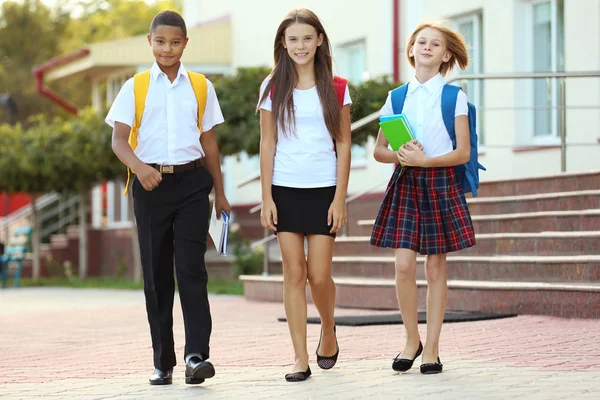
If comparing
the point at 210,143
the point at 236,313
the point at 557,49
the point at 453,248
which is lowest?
the point at 236,313

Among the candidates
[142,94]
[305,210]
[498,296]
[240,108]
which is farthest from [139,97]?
[240,108]

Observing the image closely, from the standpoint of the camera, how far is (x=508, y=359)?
281 inches

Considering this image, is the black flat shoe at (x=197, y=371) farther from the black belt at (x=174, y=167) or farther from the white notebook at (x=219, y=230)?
the black belt at (x=174, y=167)

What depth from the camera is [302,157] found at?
6.42m

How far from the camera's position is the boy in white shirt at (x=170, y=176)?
6.46m

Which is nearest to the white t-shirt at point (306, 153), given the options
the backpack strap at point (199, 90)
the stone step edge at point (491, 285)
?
the backpack strap at point (199, 90)

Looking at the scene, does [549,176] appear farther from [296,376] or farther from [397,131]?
[296,376]

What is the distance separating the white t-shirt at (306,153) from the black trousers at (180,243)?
0.41 m

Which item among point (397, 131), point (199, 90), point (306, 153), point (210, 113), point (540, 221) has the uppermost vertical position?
point (199, 90)

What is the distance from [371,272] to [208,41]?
12262 mm

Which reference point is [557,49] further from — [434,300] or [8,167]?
[8,167]

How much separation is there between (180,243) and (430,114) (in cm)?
144

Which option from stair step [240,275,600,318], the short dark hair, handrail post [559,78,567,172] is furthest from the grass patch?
the short dark hair

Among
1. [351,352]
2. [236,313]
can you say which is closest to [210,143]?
[351,352]
